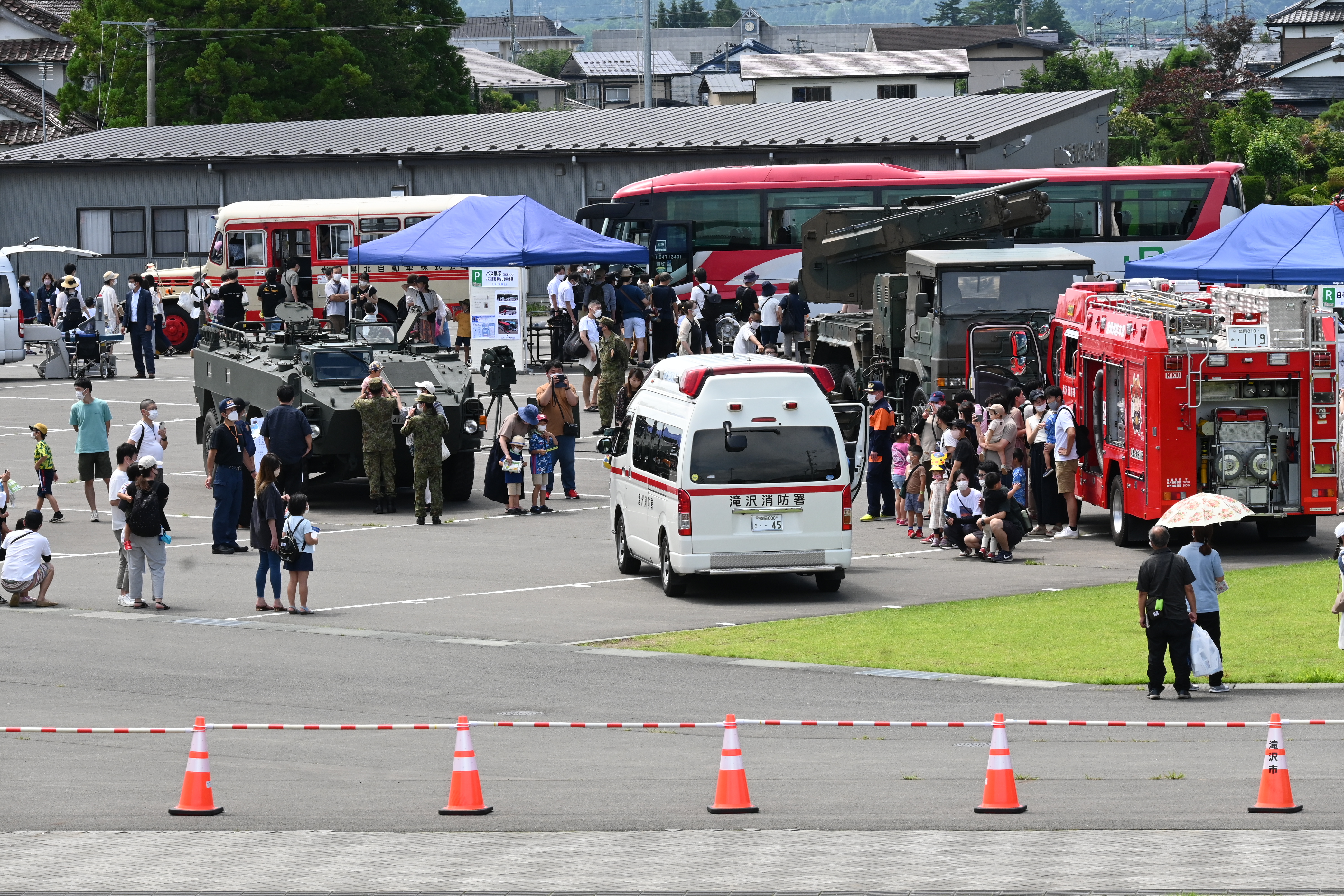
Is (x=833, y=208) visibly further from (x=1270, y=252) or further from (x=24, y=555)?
(x=24, y=555)

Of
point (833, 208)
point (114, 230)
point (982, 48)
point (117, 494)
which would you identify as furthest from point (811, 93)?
point (117, 494)

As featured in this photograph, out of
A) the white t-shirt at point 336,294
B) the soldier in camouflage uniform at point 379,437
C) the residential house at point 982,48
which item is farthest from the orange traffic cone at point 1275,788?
the residential house at point 982,48

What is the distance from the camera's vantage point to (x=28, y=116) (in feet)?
259

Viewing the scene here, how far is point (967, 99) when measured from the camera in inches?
2266

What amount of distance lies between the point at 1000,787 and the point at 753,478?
29.1 feet

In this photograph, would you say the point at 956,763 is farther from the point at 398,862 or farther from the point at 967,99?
the point at 967,99

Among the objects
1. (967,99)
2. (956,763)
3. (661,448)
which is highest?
(967,99)

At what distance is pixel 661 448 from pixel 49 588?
6.99 meters

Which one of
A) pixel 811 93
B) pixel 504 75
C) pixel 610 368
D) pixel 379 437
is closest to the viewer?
pixel 379 437

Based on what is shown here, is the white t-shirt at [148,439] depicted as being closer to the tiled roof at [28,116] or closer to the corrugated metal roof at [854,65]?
the tiled roof at [28,116]

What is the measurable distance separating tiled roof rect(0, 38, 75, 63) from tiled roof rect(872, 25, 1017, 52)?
7996 centimetres

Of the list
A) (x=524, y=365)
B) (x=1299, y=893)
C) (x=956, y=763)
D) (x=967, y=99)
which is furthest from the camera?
(x=967, y=99)

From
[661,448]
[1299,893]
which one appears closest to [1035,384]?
[661,448]

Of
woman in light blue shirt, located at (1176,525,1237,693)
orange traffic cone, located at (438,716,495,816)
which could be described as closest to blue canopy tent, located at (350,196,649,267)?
woman in light blue shirt, located at (1176,525,1237,693)
